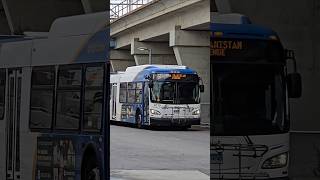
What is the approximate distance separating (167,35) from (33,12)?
1.08 meters

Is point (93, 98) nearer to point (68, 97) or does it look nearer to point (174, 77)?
point (68, 97)

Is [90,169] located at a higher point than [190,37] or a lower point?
lower

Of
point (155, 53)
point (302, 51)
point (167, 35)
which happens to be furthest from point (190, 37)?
point (302, 51)

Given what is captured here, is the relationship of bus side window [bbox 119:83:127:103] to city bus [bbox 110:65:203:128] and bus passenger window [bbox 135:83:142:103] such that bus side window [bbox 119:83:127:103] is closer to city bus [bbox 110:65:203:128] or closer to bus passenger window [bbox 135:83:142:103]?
city bus [bbox 110:65:203:128]

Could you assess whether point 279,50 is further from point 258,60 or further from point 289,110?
point 289,110

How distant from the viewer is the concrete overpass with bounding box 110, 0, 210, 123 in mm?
2902

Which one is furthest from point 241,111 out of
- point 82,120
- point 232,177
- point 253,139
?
point 82,120

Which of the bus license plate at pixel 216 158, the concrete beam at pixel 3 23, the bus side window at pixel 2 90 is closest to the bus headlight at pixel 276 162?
the bus license plate at pixel 216 158

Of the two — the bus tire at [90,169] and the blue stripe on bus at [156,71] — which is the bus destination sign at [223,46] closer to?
the blue stripe on bus at [156,71]

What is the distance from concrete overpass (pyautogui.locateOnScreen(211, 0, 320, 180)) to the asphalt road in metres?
0.61

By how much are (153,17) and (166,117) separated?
642 millimetres

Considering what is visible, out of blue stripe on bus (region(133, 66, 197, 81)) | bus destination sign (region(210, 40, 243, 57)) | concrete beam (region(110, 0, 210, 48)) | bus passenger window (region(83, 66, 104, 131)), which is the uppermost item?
concrete beam (region(110, 0, 210, 48))

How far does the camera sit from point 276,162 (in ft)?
10.2

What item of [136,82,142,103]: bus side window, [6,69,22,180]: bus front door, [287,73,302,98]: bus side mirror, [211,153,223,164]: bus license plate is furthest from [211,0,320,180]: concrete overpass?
[6,69,22,180]: bus front door
